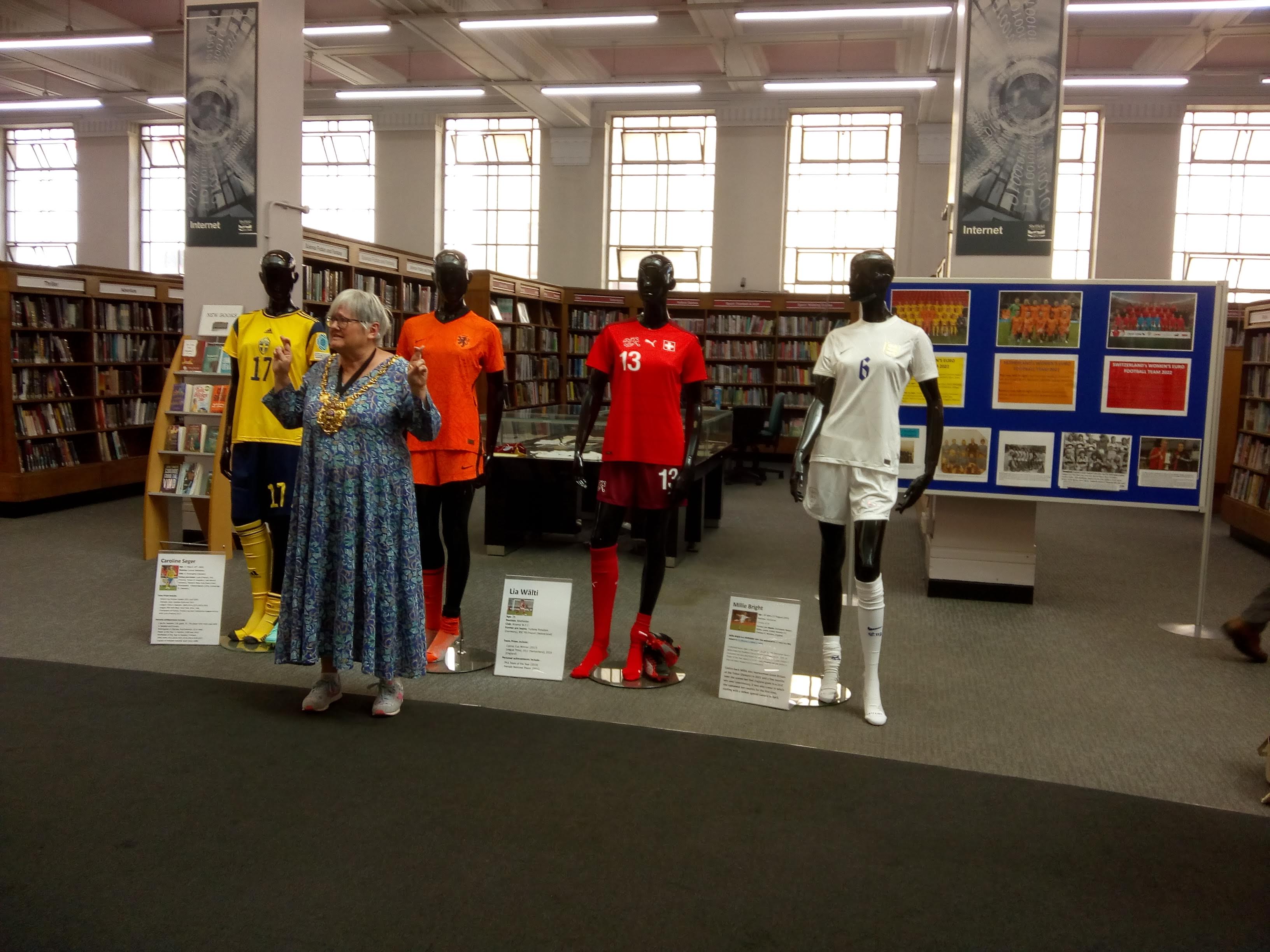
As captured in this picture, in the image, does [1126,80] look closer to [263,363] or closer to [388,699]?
[263,363]

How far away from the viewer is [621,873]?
7.60ft

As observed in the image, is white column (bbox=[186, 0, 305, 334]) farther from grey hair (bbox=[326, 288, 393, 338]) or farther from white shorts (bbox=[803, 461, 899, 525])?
white shorts (bbox=[803, 461, 899, 525])

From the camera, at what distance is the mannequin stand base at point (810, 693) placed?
3623mm

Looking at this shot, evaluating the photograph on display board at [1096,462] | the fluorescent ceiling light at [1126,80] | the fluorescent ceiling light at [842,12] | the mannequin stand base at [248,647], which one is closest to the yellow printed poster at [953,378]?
the photograph on display board at [1096,462]

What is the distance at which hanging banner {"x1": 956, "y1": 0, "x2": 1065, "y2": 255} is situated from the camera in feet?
17.0

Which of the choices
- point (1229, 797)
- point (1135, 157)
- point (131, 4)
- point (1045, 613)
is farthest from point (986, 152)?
point (131, 4)

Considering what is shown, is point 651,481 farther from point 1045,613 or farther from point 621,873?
point 1045,613

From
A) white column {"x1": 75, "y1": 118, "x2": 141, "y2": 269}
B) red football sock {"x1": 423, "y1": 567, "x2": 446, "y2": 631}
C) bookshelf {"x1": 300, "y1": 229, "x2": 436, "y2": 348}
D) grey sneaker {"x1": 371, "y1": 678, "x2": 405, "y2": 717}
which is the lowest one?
grey sneaker {"x1": 371, "y1": 678, "x2": 405, "y2": 717}

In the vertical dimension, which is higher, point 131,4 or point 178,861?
point 131,4

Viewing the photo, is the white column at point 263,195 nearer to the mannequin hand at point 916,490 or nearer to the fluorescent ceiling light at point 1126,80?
the mannequin hand at point 916,490

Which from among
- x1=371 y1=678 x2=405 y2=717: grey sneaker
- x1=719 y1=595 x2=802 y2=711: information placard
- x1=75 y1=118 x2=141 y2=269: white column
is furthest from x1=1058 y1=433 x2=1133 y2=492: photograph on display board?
x1=75 y1=118 x2=141 y2=269: white column

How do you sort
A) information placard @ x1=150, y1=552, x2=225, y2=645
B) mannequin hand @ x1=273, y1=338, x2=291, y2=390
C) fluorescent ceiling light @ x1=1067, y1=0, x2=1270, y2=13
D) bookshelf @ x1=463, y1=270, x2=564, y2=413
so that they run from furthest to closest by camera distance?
bookshelf @ x1=463, y1=270, x2=564, y2=413 → fluorescent ceiling light @ x1=1067, y1=0, x2=1270, y2=13 → information placard @ x1=150, y1=552, x2=225, y2=645 → mannequin hand @ x1=273, y1=338, x2=291, y2=390

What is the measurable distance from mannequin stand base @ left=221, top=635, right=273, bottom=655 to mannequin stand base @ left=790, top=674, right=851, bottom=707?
7.25ft

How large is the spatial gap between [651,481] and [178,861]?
6.63ft
